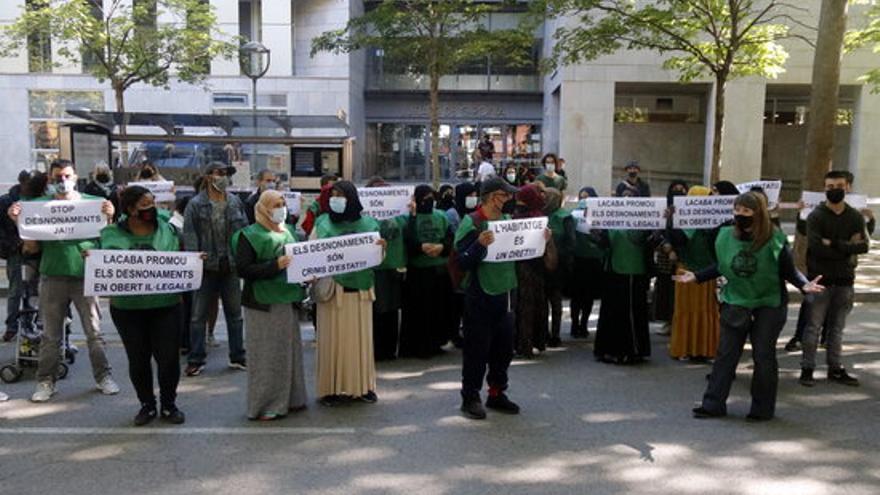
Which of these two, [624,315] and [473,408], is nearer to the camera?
[473,408]

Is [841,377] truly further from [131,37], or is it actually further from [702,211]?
[131,37]

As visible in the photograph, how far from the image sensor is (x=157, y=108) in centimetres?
3291

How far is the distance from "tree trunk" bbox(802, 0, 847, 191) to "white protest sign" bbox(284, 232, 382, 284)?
7.91m

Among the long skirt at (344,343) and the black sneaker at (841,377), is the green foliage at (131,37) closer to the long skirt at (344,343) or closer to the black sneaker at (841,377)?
the long skirt at (344,343)

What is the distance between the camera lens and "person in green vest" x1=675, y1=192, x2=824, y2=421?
238 inches

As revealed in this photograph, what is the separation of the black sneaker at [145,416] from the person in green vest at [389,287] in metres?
2.45

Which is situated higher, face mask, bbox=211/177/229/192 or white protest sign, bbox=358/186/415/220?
face mask, bbox=211/177/229/192

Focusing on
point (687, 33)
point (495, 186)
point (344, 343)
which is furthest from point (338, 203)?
point (687, 33)

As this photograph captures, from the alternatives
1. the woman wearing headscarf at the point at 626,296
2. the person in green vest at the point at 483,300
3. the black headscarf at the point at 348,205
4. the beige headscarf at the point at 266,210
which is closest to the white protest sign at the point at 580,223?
the woman wearing headscarf at the point at 626,296

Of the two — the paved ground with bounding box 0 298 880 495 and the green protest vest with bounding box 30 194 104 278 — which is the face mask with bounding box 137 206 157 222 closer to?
the green protest vest with bounding box 30 194 104 278

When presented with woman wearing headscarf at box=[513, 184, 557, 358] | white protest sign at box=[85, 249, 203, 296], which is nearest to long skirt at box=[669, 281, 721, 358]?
woman wearing headscarf at box=[513, 184, 557, 358]

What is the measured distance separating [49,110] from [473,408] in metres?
32.2

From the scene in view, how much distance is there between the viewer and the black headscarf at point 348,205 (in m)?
6.54

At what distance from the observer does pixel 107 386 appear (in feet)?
22.8
